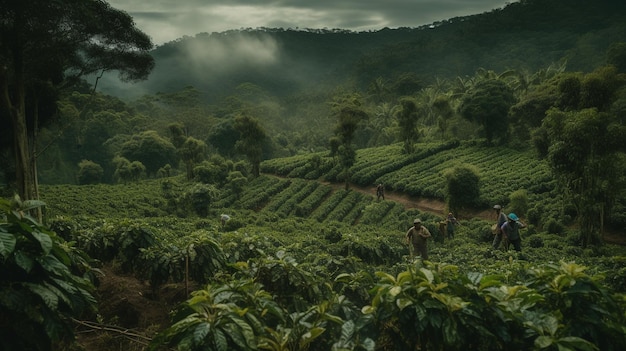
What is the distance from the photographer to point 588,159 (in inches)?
774

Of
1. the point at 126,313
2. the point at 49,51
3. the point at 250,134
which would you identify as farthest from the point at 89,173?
the point at 126,313

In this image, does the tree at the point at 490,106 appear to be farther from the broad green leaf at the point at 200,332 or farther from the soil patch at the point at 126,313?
the broad green leaf at the point at 200,332

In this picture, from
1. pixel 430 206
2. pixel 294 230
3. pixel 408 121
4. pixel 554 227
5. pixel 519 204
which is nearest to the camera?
pixel 554 227

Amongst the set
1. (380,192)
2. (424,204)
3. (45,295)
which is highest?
(45,295)

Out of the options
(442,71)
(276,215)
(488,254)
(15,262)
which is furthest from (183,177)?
(442,71)

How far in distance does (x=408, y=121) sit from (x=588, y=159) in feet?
71.7

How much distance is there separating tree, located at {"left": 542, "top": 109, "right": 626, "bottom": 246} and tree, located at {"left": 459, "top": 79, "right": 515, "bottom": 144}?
19352 mm

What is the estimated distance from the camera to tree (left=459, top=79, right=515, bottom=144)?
130ft

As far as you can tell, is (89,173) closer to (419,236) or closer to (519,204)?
(519,204)

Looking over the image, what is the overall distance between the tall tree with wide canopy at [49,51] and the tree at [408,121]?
24.9 meters

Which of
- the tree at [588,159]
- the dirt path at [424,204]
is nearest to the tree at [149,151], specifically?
the dirt path at [424,204]

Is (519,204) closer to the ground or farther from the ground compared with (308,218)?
farther from the ground

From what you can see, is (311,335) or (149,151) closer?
(311,335)

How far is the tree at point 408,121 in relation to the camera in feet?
129
